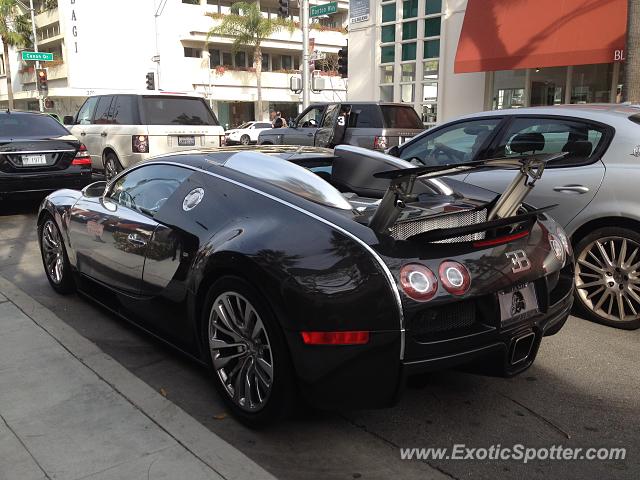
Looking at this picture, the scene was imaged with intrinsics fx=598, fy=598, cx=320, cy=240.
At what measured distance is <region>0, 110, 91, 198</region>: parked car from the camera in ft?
27.9

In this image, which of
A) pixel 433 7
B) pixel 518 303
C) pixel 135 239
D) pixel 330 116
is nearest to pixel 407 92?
pixel 433 7

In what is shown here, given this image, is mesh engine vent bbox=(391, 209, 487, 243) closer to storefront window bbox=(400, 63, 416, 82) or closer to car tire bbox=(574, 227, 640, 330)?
car tire bbox=(574, 227, 640, 330)

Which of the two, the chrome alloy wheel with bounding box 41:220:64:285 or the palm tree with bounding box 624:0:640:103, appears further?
the palm tree with bounding box 624:0:640:103

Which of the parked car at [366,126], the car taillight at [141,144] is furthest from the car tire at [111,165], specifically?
the parked car at [366,126]

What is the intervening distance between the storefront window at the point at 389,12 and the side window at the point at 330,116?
8148mm

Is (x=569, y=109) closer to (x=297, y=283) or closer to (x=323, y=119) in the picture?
(x=297, y=283)

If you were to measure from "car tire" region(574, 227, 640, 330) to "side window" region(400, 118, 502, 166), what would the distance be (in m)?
1.28

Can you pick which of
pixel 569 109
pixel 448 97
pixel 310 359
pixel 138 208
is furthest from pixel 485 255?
pixel 448 97

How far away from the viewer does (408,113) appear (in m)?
13.0

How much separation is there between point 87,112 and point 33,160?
4658 millimetres

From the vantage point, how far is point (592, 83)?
15.4m

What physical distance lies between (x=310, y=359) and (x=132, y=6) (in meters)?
47.2

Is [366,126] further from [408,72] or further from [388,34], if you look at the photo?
[388,34]

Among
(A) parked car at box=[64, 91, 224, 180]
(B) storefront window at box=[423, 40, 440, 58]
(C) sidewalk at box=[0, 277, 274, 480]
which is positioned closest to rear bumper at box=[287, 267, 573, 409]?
(C) sidewalk at box=[0, 277, 274, 480]
